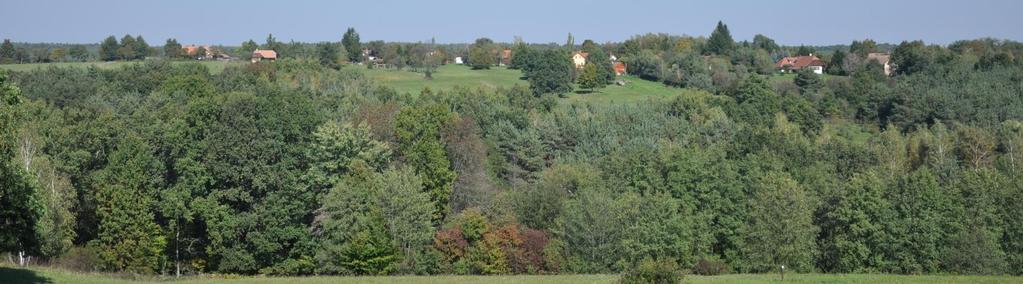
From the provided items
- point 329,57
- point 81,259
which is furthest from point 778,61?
point 81,259

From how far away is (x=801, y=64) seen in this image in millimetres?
139625

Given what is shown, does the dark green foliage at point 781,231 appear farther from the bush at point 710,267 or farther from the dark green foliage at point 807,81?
the dark green foliage at point 807,81

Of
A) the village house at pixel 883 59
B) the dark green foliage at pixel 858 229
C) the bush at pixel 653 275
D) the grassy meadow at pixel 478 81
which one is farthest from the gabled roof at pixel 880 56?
the bush at pixel 653 275

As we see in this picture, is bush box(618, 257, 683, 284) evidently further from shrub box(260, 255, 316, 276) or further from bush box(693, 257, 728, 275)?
shrub box(260, 255, 316, 276)

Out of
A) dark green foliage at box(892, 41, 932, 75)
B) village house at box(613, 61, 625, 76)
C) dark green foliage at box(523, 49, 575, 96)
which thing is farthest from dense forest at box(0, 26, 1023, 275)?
village house at box(613, 61, 625, 76)

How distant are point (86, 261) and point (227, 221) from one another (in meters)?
6.32

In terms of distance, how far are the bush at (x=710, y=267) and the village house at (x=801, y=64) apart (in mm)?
89134

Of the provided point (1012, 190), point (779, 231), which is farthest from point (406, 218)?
point (1012, 190)

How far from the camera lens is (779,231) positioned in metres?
47.8

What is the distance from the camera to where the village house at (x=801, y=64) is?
136 m

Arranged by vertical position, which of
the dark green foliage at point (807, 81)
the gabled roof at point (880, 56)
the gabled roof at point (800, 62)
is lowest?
the dark green foliage at point (807, 81)

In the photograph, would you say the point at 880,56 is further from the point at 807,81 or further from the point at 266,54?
the point at 266,54

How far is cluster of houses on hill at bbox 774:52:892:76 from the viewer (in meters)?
134

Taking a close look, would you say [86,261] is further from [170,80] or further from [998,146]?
[998,146]
